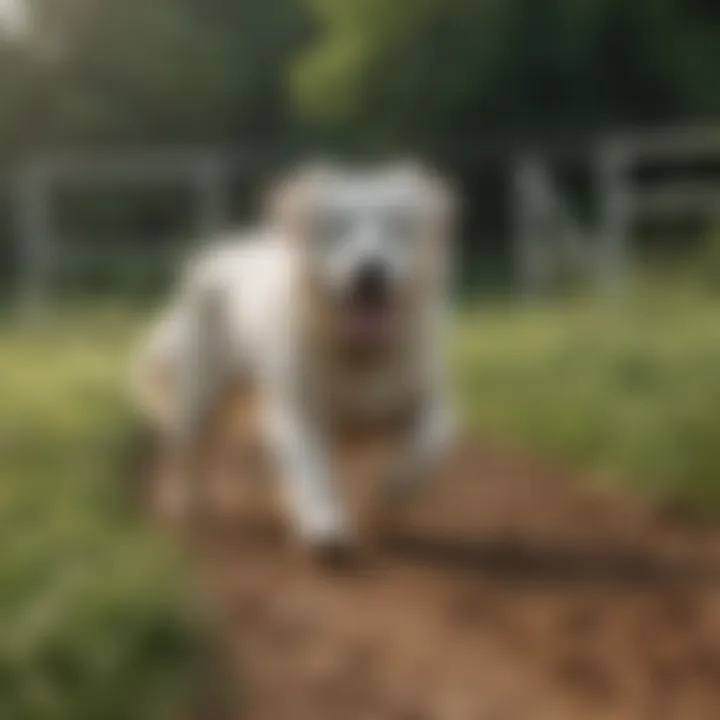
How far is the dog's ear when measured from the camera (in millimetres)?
718

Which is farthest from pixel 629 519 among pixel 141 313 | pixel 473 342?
pixel 141 313

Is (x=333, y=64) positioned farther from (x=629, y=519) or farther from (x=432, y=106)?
(x=629, y=519)

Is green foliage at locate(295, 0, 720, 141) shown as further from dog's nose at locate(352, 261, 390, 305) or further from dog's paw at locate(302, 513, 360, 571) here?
dog's paw at locate(302, 513, 360, 571)

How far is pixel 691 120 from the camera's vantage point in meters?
0.74

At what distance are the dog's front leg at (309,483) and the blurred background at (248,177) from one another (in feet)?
0.19

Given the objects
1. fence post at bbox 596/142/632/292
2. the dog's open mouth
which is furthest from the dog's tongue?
fence post at bbox 596/142/632/292

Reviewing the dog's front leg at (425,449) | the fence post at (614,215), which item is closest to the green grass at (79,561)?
the dog's front leg at (425,449)

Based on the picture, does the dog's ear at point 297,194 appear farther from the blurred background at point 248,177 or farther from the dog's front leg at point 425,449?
the dog's front leg at point 425,449

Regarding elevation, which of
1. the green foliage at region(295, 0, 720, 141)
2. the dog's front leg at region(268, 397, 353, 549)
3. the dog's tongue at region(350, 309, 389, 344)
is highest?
the green foliage at region(295, 0, 720, 141)

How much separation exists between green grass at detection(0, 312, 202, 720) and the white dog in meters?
0.03

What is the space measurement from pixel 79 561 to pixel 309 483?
116 mm

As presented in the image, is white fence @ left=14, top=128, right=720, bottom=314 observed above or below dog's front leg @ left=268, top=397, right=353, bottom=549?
above

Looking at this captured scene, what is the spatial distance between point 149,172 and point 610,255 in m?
0.20

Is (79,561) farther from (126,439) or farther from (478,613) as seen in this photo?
(478,613)
